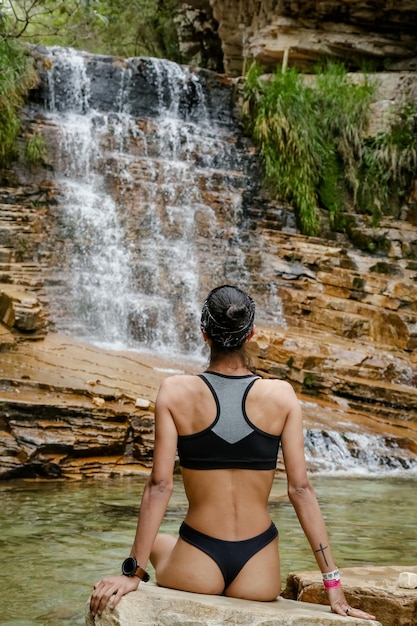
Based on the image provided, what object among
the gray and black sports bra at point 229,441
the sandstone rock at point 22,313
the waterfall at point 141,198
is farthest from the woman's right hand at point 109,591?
the waterfall at point 141,198

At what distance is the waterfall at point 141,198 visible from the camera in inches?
519

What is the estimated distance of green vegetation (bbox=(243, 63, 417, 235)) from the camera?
1605 cm

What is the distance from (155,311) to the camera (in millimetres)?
13211

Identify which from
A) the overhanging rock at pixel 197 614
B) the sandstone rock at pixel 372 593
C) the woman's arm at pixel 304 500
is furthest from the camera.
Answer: the sandstone rock at pixel 372 593

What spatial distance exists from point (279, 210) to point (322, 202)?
1064 millimetres

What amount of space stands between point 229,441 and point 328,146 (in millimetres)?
14606

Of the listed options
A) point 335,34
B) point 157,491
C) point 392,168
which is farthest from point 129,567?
point 335,34

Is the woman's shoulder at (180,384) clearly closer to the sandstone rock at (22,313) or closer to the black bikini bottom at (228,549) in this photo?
the black bikini bottom at (228,549)

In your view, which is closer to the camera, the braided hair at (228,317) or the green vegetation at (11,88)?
the braided hair at (228,317)

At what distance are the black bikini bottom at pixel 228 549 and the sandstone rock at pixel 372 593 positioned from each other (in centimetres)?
94

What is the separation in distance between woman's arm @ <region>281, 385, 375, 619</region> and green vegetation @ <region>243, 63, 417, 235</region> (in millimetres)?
12903

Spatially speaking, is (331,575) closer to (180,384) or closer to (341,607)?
(341,607)

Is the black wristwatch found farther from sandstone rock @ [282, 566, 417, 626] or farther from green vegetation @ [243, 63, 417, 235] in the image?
green vegetation @ [243, 63, 417, 235]

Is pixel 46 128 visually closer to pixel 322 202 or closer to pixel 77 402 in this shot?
pixel 322 202
